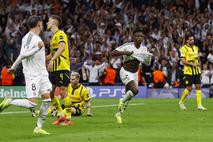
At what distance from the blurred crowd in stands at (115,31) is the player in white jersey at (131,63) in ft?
53.1

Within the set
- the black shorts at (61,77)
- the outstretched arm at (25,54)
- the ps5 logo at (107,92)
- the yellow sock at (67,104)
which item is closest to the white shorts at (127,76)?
the black shorts at (61,77)

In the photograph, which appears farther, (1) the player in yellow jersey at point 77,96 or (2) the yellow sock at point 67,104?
(1) the player in yellow jersey at point 77,96

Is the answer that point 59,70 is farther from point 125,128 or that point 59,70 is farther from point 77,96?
point 125,128

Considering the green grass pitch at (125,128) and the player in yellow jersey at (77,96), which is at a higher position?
the player in yellow jersey at (77,96)

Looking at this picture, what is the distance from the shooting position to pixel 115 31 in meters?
40.2

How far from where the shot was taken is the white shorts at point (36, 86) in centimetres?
1619

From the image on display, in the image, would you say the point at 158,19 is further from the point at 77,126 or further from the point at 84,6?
the point at 77,126

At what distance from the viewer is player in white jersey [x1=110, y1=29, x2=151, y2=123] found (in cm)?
1995

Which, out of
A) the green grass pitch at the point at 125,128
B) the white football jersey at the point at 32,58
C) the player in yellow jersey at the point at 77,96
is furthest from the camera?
the player in yellow jersey at the point at 77,96

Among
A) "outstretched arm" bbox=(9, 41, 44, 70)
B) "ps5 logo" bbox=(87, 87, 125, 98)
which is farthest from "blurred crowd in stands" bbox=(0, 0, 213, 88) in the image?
"outstretched arm" bbox=(9, 41, 44, 70)

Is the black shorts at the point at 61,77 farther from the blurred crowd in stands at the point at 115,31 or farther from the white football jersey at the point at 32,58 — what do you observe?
the blurred crowd in stands at the point at 115,31

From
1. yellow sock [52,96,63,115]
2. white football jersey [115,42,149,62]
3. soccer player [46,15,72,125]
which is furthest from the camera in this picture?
white football jersey [115,42,149,62]

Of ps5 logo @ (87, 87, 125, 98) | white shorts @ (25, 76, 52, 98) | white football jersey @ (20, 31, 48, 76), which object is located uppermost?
white football jersey @ (20, 31, 48, 76)

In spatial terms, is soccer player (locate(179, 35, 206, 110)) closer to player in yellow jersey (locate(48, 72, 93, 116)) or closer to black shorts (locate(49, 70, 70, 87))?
player in yellow jersey (locate(48, 72, 93, 116))
